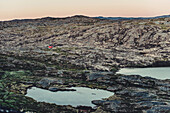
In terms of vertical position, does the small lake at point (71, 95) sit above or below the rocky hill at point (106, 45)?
below

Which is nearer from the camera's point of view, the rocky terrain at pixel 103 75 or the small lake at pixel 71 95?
the rocky terrain at pixel 103 75

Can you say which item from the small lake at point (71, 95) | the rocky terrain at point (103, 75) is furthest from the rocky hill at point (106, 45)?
the small lake at point (71, 95)

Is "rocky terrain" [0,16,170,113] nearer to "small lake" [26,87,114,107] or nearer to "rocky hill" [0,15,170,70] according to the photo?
"rocky hill" [0,15,170,70]

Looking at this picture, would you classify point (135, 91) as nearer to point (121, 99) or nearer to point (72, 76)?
point (121, 99)

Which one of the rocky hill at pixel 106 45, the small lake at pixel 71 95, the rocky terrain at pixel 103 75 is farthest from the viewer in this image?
the rocky hill at pixel 106 45

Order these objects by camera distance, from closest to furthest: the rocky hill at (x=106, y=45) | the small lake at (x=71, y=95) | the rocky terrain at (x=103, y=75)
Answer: the rocky terrain at (x=103, y=75) < the small lake at (x=71, y=95) < the rocky hill at (x=106, y=45)

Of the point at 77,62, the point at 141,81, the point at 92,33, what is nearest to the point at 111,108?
the point at 141,81

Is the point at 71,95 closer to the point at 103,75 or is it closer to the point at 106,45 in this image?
the point at 103,75

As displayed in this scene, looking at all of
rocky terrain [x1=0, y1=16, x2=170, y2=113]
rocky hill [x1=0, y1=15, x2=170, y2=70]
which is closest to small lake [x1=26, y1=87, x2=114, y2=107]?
rocky terrain [x1=0, y1=16, x2=170, y2=113]

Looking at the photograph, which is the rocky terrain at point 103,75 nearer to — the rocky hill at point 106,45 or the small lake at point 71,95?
the rocky hill at point 106,45

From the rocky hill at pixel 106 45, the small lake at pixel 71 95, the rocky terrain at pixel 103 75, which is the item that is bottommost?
the small lake at pixel 71 95
